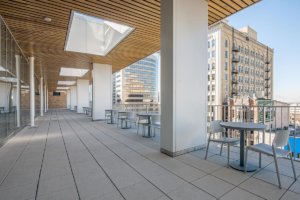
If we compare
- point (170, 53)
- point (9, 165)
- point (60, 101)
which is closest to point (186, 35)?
point (170, 53)

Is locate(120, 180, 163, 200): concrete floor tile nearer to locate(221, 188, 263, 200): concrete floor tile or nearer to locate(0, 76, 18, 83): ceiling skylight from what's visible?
locate(221, 188, 263, 200): concrete floor tile

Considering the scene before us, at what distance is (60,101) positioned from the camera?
91.2 feet

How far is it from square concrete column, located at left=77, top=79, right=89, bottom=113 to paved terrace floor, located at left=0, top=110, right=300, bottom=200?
12575 millimetres

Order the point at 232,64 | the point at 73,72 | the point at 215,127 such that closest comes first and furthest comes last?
the point at 215,127 → the point at 73,72 → the point at 232,64

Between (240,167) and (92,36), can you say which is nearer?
(240,167)

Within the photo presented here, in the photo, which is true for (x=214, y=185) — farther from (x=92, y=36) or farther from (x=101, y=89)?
(x=101, y=89)

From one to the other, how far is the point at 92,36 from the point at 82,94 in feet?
31.2

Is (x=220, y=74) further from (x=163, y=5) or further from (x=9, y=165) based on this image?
(x=9, y=165)

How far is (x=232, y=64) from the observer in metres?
34.4

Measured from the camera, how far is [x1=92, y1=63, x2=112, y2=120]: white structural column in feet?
30.6

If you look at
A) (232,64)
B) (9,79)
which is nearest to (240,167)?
(9,79)

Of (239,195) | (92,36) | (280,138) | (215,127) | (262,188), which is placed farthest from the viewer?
(92,36)

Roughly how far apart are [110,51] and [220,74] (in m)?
29.4

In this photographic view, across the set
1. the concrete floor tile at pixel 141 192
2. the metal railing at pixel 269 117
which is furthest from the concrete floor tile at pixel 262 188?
the concrete floor tile at pixel 141 192
